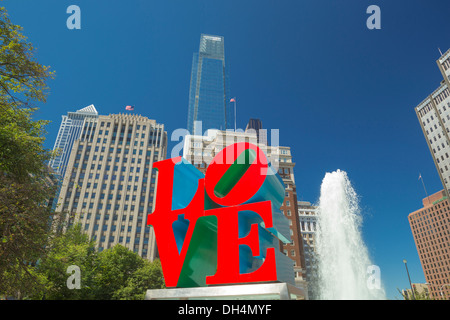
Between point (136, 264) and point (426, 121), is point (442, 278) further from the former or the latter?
point (136, 264)

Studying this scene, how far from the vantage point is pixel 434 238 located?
138 metres

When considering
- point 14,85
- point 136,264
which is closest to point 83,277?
point 136,264

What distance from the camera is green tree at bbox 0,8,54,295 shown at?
12055mm

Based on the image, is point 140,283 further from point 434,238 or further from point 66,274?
point 434,238

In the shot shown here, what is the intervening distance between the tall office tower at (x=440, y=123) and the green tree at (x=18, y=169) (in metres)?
105

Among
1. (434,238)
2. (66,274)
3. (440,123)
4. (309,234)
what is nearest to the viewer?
(66,274)

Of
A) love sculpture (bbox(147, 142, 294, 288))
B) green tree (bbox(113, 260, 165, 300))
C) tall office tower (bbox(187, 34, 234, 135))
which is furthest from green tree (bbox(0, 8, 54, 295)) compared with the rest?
tall office tower (bbox(187, 34, 234, 135))

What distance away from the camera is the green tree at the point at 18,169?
12055 mm

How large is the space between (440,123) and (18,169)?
361 ft

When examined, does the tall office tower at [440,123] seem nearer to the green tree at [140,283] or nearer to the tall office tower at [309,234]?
the tall office tower at [309,234]

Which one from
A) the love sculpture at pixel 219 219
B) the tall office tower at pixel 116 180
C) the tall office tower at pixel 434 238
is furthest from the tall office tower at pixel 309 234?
the love sculpture at pixel 219 219

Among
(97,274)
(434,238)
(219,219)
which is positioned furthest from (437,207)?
(219,219)

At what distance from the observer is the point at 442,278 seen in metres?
130

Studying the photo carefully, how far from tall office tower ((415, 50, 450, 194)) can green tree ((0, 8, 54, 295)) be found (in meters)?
105
